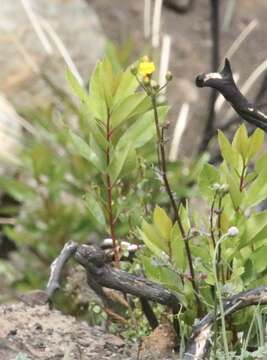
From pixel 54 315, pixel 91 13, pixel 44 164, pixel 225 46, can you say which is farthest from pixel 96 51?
pixel 54 315

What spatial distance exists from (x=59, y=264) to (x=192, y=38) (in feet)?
14.5

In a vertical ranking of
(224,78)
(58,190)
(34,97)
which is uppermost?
(34,97)

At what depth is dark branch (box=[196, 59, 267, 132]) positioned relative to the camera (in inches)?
74.4

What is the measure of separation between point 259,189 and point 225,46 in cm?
448

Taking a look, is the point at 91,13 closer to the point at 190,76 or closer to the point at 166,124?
the point at 190,76

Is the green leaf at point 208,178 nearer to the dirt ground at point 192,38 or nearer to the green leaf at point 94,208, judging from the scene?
the green leaf at point 94,208

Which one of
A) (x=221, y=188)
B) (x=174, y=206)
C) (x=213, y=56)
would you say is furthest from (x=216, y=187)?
(x=213, y=56)

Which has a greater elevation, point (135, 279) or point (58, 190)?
point (58, 190)

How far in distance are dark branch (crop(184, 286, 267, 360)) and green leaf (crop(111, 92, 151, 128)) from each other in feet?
1.41

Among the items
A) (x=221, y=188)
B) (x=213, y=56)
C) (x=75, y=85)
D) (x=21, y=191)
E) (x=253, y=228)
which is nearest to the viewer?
(x=221, y=188)

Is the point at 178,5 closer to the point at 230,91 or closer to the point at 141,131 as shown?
the point at 141,131

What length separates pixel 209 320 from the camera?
178cm

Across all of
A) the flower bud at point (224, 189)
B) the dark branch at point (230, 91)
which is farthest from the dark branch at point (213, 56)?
the flower bud at point (224, 189)

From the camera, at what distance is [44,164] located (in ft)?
14.5
